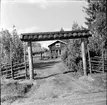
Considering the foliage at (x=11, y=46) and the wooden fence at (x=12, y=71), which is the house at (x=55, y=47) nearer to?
the foliage at (x=11, y=46)

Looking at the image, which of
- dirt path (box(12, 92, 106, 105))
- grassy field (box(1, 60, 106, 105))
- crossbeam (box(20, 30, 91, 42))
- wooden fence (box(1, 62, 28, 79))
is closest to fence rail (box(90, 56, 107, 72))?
grassy field (box(1, 60, 106, 105))

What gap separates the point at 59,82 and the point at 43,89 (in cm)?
123

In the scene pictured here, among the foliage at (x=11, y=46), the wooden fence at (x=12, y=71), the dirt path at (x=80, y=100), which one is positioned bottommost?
the dirt path at (x=80, y=100)

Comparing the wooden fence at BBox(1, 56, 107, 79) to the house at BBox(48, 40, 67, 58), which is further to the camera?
the house at BBox(48, 40, 67, 58)

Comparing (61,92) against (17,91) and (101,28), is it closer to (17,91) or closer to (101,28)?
(17,91)

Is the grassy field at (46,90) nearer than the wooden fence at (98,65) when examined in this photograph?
Yes

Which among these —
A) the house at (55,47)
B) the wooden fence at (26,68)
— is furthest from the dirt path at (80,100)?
the house at (55,47)

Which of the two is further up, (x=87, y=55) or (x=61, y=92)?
(x=87, y=55)

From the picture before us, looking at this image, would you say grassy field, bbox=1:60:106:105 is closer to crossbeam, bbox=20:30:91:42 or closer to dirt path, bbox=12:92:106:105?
dirt path, bbox=12:92:106:105

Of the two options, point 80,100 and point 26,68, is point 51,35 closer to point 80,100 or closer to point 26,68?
point 26,68

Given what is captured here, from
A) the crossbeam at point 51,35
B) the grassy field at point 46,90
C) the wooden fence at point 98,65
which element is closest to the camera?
the grassy field at point 46,90

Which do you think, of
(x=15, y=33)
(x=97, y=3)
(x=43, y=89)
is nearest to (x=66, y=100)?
(x=43, y=89)

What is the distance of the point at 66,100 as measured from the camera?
4.71 meters

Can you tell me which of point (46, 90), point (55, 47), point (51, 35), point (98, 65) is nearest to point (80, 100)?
point (46, 90)
